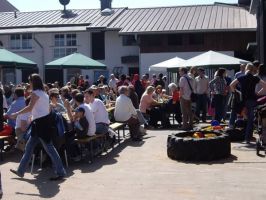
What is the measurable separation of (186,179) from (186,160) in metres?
1.61

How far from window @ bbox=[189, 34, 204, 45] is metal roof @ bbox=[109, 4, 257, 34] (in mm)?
571

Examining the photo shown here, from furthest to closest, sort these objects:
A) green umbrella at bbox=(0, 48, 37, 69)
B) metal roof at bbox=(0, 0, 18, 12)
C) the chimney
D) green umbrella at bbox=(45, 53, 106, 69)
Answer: metal roof at bbox=(0, 0, 18, 12) → the chimney → green umbrella at bbox=(45, 53, 106, 69) → green umbrella at bbox=(0, 48, 37, 69)

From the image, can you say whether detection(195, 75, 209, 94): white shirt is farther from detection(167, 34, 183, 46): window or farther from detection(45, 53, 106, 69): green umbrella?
detection(167, 34, 183, 46): window

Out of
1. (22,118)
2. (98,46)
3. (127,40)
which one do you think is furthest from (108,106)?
(98,46)

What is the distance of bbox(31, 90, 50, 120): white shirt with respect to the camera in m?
7.97

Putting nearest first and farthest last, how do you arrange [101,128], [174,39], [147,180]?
1. [147,180]
2. [101,128]
3. [174,39]

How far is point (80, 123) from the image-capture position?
941cm

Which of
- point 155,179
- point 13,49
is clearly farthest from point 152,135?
point 13,49

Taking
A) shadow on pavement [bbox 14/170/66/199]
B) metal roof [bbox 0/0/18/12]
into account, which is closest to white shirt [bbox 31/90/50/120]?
shadow on pavement [bbox 14/170/66/199]

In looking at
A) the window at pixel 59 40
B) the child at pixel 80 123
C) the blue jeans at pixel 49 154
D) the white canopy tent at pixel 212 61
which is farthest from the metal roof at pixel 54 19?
the blue jeans at pixel 49 154

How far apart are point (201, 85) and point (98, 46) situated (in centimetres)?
1823

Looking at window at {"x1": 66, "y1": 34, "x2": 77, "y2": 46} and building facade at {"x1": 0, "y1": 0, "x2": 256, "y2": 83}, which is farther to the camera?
window at {"x1": 66, "y1": 34, "x2": 77, "y2": 46}

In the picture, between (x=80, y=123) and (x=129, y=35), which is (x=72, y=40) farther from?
(x=80, y=123)

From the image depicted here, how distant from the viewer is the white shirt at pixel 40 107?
7.97 metres
